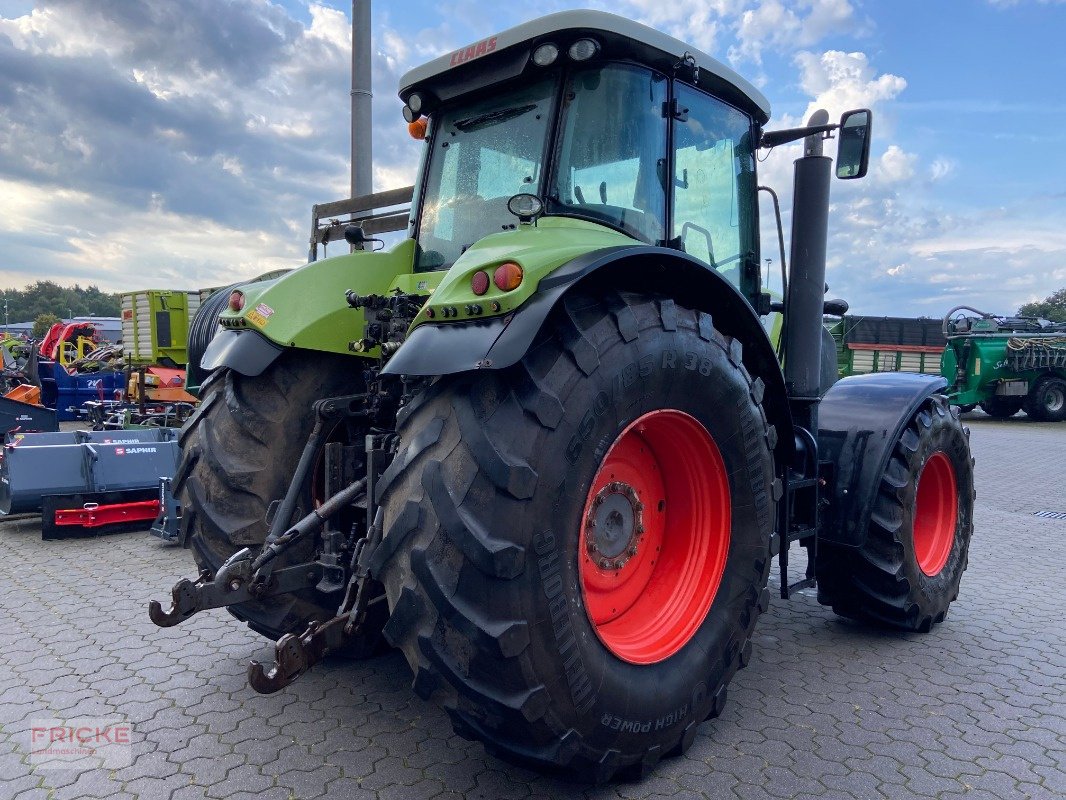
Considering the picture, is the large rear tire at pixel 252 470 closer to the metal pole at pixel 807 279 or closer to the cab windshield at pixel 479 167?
the cab windshield at pixel 479 167

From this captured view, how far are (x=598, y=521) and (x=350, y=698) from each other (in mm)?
1367

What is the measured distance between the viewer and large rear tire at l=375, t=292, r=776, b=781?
195cm

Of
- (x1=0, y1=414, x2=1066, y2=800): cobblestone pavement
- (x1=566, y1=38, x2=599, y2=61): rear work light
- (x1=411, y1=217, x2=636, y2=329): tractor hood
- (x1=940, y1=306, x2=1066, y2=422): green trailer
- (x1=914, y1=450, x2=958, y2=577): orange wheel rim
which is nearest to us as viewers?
(x1=411, y1=217, x2=636, y2=329): tractor hood

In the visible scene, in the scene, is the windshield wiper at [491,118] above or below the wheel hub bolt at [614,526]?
above

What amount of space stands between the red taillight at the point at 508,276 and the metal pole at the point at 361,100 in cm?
668

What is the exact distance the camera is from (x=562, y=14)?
2.72 metres

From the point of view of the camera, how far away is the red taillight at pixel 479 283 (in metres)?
2.12

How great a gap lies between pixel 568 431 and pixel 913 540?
2551mm

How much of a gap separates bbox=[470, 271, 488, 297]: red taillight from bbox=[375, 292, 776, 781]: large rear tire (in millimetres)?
227

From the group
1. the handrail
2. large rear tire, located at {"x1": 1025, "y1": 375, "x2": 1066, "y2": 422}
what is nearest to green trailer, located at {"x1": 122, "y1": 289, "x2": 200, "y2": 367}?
the handrail

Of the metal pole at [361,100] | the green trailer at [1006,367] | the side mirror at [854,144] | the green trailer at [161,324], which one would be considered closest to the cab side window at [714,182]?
the side mirror at [854,144]

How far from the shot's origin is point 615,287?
243cm

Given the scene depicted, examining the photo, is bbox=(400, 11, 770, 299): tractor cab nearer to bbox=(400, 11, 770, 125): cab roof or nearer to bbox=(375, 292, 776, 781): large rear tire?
bbox=(400, 11, 770, 125): cab roof

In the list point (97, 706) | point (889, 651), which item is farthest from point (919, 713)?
point (97, 706)
